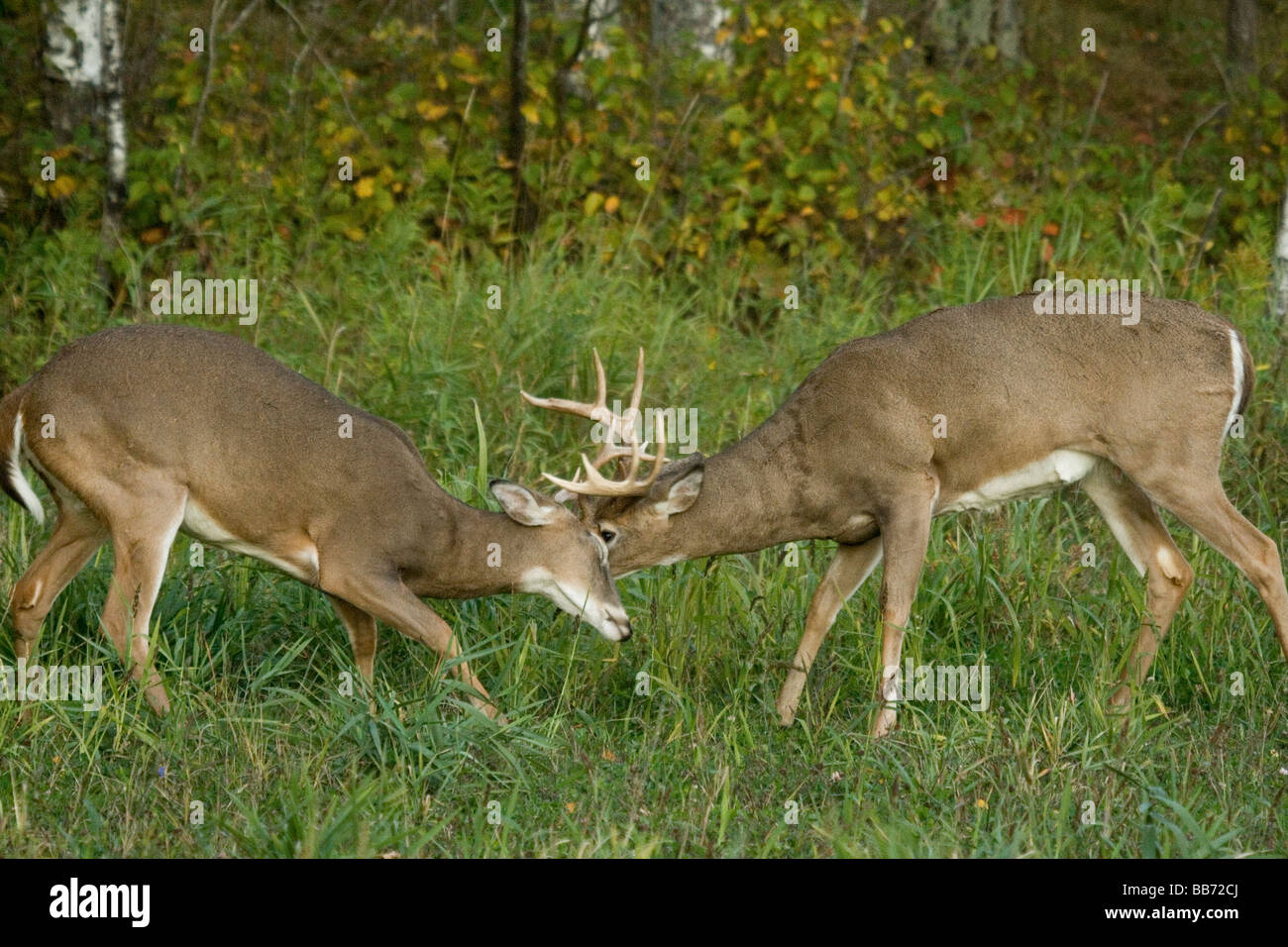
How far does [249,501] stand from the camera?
571 cm

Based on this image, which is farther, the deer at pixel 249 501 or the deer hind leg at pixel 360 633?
the deer hind leg at pixel 360 633

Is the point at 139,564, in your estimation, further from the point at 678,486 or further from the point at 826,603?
the point at 826,603

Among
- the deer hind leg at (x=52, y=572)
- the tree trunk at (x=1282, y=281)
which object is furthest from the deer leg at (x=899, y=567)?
the tree trunk at (x=1282, y=281)

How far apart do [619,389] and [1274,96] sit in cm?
485

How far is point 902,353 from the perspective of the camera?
6.08m

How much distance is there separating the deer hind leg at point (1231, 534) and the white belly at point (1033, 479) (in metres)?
0.28

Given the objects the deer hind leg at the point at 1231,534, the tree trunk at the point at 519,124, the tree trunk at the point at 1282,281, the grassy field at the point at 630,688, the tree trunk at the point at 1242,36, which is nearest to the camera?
the grassy field at the point at 630,688

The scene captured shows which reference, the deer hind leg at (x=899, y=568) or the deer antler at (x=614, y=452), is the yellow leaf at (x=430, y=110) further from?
the deer hind leg at (x=899, y=568)

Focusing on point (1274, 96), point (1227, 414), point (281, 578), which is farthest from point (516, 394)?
point (1274, 96)

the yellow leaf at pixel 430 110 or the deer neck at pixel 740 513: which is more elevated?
the yellow leaf at pixel 430 110

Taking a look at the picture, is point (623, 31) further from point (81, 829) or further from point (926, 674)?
point (81, 829)

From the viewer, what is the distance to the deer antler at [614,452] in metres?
5.80

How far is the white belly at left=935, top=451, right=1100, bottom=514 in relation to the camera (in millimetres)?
6004

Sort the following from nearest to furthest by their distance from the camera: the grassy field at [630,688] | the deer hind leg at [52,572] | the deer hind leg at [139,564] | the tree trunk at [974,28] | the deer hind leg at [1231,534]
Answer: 1. the grassy field at [630,688]
2. the deer hind leg at [139,564]
3. the deer hind leg at [52,572]
4. the deer hind leg at [1231,534]
5. the tree trunk at [974,28]
